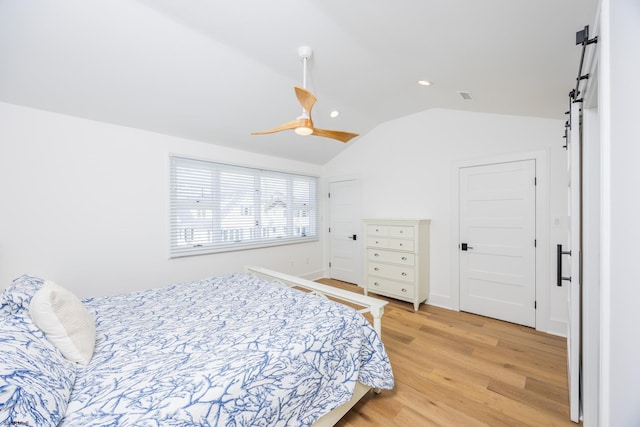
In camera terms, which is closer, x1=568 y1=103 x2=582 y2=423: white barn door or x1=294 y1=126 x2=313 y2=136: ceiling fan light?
x1=568 y1=103 x2=582 y2=423: white barn door

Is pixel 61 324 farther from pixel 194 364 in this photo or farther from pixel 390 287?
pixel 390 287

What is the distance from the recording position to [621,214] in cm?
66

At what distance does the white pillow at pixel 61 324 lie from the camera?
126 centimetres

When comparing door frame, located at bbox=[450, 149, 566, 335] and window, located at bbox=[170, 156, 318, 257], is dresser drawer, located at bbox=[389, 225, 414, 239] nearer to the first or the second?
door frame, located at bbox=[450, 149, 566, 335]

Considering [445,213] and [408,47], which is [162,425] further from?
[445,213]

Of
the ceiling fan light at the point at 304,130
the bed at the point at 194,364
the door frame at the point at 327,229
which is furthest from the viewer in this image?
the door frame at the point at 327,229

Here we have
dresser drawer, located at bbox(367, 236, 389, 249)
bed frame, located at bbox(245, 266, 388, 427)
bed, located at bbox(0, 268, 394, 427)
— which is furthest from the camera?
dresser drawer, located at bbox(367, 236, 389, 249)

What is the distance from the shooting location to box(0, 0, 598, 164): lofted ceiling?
1.58 meters

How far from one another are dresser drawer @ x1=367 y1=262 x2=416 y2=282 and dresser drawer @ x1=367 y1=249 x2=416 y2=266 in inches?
2.8

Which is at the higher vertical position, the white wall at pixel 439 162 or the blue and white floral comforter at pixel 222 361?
the white wall at pixel 439 162

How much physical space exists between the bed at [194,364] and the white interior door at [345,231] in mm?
2724

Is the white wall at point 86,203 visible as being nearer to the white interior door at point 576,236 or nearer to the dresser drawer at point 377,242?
the dresser drawer at point 377,242

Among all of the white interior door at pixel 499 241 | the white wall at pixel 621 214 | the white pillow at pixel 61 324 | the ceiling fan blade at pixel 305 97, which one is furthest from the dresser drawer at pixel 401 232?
the white pillow at pixel 61 324

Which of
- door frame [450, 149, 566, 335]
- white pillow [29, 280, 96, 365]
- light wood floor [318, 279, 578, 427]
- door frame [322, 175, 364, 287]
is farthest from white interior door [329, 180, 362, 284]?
white pillow [29, 280, 96, 365]
